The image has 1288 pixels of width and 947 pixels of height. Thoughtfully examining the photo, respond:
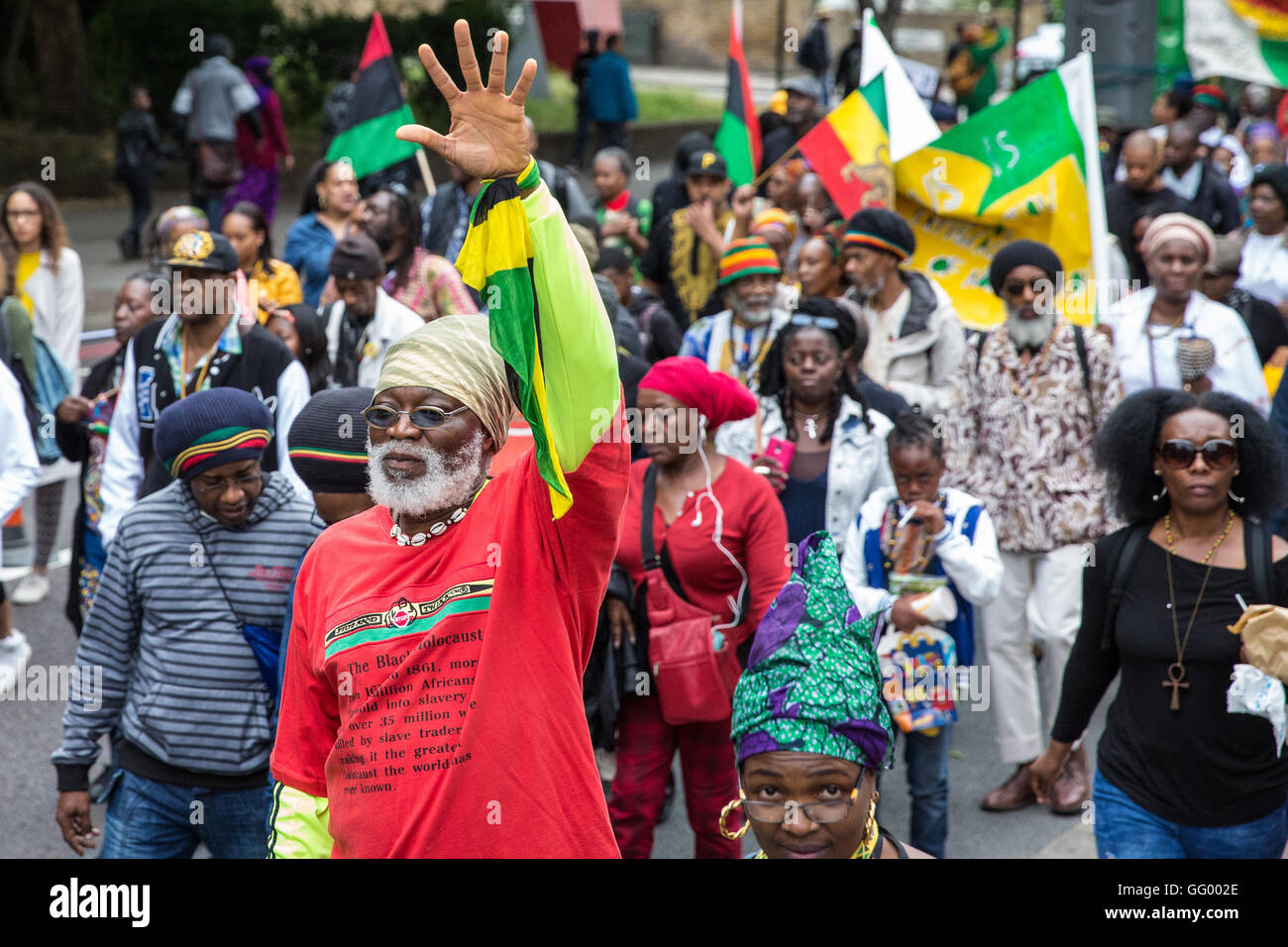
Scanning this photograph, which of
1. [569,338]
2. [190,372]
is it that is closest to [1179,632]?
[569,338]

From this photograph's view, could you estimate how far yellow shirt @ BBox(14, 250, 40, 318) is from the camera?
8.59m

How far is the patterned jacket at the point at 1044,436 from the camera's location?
639 cm

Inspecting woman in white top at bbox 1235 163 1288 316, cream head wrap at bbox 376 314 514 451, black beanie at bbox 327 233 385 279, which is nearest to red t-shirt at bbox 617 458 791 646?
cream head wrap at bbox 376 314 514 451

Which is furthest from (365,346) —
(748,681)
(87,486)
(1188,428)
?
(748,681)

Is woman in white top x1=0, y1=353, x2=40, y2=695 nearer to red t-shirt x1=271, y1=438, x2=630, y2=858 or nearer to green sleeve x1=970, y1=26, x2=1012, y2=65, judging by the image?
red t-shirt x1=271, y1=438, x2=630, y2=858

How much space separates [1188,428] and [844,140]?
16.7 feet

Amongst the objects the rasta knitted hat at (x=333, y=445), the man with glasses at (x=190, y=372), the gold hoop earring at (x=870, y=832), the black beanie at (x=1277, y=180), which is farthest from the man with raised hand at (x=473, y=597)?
the black beanie at (x=1277, y=180)

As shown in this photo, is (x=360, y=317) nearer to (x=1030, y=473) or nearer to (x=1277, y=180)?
(x=1030, y=473)

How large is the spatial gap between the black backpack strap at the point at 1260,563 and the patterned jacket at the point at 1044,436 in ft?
6.45

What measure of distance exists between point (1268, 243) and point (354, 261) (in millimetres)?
5519

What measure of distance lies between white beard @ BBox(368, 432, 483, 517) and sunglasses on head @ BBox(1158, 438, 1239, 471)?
7.61 ft
